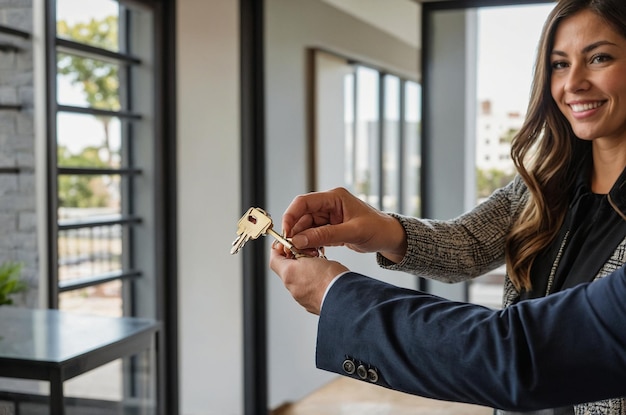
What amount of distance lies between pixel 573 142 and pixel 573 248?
0.74 feet

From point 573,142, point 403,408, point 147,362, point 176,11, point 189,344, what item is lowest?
point 403,408

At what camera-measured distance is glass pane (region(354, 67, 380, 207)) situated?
16.5 ft

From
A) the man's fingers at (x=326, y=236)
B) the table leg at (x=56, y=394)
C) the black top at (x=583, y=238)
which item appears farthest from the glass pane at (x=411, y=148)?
the man's fingers at (x=326, y=236)

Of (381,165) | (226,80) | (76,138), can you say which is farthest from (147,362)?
(381,165)

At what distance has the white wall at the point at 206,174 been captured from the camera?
3.97 meters

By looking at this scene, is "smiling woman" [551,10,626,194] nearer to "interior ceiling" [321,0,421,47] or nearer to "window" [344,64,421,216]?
"interior ceiling" [321,0,421,47]

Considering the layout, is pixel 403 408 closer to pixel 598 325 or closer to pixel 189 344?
pixel 189 344

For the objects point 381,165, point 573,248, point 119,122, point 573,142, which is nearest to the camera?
point 573,248

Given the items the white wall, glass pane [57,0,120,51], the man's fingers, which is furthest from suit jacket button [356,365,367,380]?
the white wall

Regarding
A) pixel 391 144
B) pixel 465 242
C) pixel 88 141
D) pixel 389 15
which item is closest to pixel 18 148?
pixel 88 141

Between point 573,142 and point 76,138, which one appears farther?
point 76,138

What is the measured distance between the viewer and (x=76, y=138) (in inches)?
133

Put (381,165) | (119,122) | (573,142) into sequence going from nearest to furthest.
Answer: (573,142)
(119,122)
(381,165)

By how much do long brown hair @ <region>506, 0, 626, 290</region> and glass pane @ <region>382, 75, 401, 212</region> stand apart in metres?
3.90
